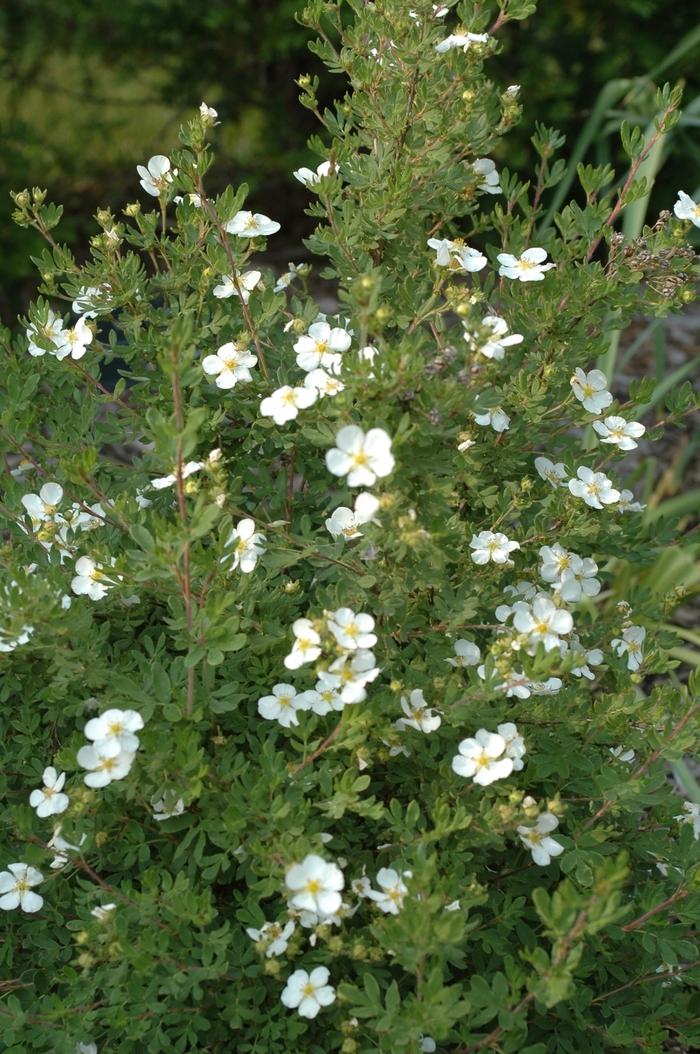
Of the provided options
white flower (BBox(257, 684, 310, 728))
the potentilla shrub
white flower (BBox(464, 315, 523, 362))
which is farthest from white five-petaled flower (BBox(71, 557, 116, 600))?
white flower (BBox(464, 315, 523, 362))

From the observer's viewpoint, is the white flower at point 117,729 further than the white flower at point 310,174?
No

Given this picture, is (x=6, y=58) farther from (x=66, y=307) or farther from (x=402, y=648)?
(x=402, y=648)

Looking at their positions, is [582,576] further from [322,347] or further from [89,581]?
[89,581]

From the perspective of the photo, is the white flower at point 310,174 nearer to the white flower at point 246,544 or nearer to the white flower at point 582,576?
the white flower at point 246,544

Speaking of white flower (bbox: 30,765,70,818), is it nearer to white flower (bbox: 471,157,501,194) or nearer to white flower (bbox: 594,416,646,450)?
white flower (bbox: 594,416,646,450)

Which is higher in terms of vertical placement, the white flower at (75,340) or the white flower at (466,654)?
the white flower at (75,340)

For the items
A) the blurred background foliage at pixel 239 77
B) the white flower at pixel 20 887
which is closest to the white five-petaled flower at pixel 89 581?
the white flower at pixel 20 887

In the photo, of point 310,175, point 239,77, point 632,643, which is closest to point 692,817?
point 632,643
